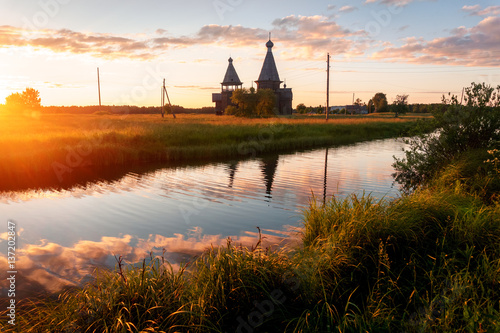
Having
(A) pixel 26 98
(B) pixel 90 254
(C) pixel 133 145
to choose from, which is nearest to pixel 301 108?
(A) pixel 26 98

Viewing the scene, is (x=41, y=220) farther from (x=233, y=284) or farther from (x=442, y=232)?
(x=442, y=232)

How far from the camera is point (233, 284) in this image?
4207 mm

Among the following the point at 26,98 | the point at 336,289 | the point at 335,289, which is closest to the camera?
the point at 335,289

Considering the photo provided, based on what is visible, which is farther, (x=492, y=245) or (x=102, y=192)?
(x=102, y=192)

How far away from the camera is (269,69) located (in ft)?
217

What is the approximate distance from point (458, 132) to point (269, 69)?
5860 centimetres

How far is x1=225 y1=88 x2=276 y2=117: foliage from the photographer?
187 ft

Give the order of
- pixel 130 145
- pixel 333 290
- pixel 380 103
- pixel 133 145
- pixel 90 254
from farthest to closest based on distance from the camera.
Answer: pixel 380 103 → pixel 133 145 → pixel 130 145 → pixel 90 254 → pixel 333 290

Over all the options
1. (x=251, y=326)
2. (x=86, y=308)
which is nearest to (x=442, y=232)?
(x=251, y=326)

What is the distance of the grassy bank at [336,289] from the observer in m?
3.58

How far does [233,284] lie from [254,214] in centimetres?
530

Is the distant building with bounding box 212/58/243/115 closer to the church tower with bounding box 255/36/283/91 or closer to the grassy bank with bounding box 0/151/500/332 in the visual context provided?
the church tower with bounding box 255/36/283/91

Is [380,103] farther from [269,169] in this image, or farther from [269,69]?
[269,169]

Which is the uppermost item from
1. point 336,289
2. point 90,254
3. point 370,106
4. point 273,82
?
point 273,82
